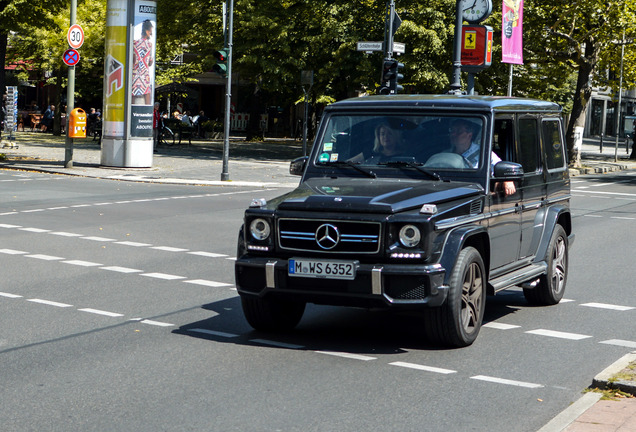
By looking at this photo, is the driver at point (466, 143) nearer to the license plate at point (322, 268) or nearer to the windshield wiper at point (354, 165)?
the windshield wiper at point (354, 165)

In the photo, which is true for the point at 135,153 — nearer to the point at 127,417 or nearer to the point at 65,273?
the point at 65,273

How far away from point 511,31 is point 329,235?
54.2 feet

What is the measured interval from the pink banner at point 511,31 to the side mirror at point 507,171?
14676 mm

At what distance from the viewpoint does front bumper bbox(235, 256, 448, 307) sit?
22.8 ft

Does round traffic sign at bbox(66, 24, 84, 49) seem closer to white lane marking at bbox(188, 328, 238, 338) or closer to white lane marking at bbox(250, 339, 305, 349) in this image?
white lane marking at bbox(188, 328, 238, 338)

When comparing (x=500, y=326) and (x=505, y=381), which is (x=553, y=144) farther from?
(x=505, y=381)

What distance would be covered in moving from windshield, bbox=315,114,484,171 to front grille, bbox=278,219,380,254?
3.85ft

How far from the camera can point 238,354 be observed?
710 centimetres

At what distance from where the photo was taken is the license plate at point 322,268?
702 centimetres

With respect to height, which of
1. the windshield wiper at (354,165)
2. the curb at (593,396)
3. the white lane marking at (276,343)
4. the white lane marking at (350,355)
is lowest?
the white lane marking at (276,343)

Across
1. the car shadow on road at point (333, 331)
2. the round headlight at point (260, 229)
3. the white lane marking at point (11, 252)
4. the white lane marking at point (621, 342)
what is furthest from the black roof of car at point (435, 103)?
the white lane marking at point (11, 252)

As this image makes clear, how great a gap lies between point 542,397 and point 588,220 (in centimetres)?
1314

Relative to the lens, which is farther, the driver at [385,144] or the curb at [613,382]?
the driver at [385,144]

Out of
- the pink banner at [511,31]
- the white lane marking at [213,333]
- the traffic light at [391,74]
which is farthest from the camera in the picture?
the traffic light at [391,74]
